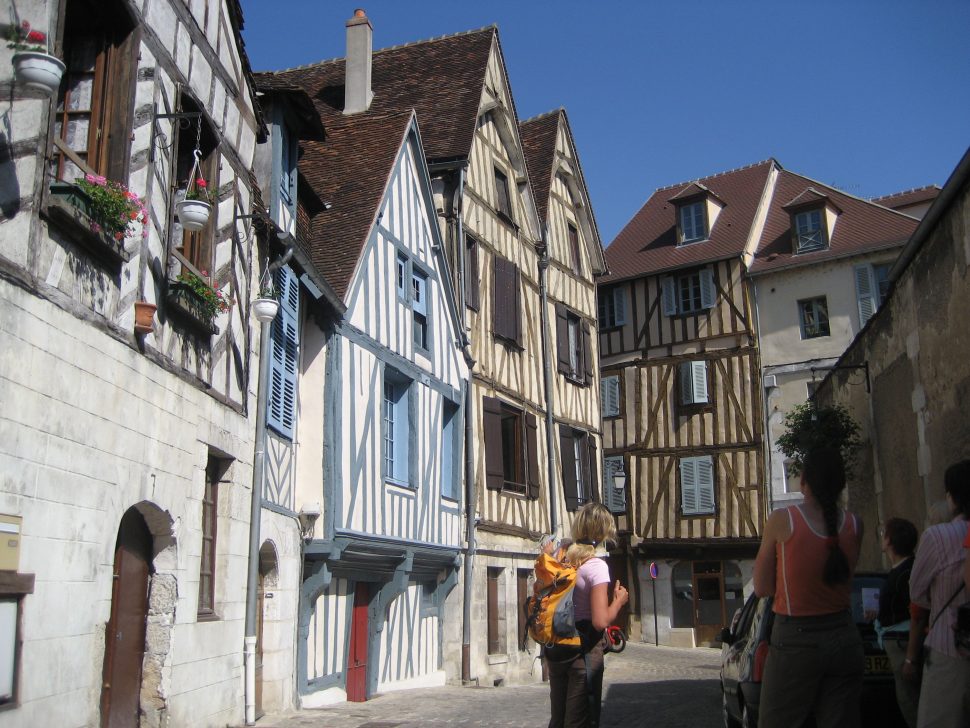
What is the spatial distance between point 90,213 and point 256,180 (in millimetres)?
3953

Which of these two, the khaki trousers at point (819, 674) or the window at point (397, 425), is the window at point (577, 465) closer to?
the window at point (397, 425)

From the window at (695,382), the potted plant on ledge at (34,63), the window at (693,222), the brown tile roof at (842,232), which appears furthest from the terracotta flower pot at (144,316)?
the window at (693,222)

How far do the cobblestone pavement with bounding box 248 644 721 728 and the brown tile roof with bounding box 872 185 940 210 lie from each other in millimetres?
15046

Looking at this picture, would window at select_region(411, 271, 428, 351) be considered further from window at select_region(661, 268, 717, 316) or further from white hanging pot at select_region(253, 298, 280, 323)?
window at select_region(661, 268, 717, 316)

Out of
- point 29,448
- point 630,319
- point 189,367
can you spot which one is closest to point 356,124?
point 189,367

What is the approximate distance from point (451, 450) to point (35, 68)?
32.0ft

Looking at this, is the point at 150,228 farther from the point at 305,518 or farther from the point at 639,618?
the point at 639,618

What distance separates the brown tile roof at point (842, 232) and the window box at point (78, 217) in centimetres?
1882

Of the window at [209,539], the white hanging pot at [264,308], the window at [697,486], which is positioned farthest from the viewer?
the window at [697,486]

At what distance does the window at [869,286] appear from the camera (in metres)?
22.0

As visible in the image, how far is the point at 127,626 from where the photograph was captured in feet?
22.0

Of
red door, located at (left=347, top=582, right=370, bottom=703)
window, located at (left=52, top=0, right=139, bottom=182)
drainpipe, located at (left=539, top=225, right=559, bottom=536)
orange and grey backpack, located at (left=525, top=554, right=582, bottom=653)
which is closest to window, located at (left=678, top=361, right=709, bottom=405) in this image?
drainpipe, located at (left=539, top=225, right=559, bottom=536)

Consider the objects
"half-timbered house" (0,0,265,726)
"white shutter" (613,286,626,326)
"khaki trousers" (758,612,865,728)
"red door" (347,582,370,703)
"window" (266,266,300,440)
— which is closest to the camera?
"khaki trousers" (758,612,865,728)

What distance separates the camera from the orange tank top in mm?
3555
